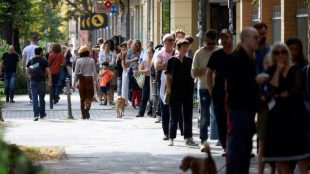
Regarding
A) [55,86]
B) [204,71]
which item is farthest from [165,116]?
[55,86]

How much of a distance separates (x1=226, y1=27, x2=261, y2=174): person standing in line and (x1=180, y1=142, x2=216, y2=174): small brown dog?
441 mm

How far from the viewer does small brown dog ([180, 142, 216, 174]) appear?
6852 millimetres

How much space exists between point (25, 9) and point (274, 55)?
28613mm

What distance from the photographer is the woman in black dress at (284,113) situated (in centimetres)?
738

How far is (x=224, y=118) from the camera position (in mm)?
9266

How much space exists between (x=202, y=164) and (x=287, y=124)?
3.34ft

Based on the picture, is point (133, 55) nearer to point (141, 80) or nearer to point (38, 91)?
point (141, 80)

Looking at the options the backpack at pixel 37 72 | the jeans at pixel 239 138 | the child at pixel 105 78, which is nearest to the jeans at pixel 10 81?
the child at pixel 105 78

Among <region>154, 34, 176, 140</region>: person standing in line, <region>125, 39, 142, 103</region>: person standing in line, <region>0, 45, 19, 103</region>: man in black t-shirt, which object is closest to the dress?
<region>154, 34, 176, 140</region>: person standing in line

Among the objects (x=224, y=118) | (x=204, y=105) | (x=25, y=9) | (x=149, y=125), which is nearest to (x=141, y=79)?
(x=149, y=125)

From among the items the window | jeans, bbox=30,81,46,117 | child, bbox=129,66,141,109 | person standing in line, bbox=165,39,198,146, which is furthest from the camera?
the window

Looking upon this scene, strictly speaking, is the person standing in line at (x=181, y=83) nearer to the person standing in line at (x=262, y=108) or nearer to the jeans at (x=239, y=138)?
the person standing in line at (x=262, y=108)

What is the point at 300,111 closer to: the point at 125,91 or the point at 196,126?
the point at 196,126

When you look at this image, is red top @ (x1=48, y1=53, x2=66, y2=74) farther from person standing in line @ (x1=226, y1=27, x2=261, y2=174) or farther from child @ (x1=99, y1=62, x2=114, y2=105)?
person standing in line @ (x1=226, y1=27, x2=261, y2=174)
